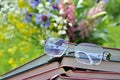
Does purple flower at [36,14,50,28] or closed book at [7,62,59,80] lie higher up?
purple flower at [36,14,50,28]

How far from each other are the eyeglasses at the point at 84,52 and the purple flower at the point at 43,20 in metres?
0.71

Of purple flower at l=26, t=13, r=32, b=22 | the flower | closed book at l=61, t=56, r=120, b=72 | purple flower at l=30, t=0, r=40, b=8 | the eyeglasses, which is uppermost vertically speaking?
purple flower at l=30, t=0, r=40, b=8

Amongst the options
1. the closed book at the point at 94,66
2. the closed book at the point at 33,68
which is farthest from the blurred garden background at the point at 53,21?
the closed book at the point at 94,66

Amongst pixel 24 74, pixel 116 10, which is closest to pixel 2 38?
pixel 116 10

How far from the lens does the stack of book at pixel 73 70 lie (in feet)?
2.31

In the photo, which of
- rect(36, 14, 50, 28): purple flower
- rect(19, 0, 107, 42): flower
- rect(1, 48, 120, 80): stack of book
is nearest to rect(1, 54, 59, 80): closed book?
rect(1, 48, 120, 80): stack of book

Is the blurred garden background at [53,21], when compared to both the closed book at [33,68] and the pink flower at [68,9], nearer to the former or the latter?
the pink flower at [68,9]

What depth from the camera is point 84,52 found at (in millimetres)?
740

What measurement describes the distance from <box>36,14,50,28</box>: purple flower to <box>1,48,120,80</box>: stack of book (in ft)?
2.38

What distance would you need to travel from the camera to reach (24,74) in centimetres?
82

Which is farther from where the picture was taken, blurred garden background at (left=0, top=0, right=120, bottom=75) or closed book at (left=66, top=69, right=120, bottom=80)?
blurred garden background at (left=0, top=0, right=120, bottom=75)

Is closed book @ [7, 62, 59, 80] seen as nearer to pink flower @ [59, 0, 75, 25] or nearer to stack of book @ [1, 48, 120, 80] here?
stack of book @ [1, 48, 120, 80]

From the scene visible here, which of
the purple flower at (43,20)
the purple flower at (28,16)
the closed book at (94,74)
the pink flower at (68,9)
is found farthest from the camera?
the purple flower at (28,16)

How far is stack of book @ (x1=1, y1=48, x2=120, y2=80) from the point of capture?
2.31ft
